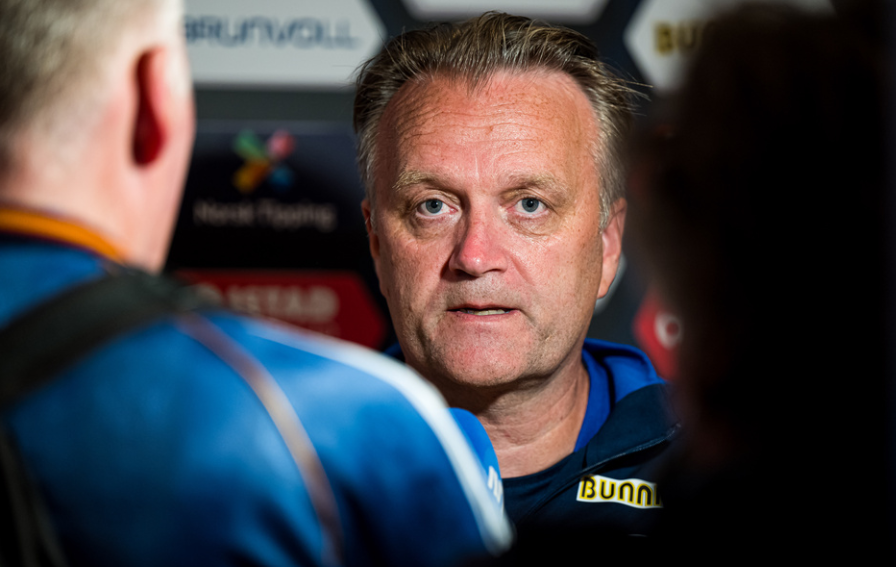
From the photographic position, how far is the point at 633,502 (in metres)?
1.14

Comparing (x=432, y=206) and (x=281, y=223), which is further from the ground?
(x=432, y=206)

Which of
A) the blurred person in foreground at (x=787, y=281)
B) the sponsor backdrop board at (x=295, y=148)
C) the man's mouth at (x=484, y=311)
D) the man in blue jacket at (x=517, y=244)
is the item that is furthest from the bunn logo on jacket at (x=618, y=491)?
the sponsor backdrop board at (x=295, y=148)

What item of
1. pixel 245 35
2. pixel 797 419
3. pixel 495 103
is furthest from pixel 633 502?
pixel 245 35

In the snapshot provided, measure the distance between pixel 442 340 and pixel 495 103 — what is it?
0.34m

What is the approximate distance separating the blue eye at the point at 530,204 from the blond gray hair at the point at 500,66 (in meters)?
0.13

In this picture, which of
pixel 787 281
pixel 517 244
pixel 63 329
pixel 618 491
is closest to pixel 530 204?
pixel 517 244

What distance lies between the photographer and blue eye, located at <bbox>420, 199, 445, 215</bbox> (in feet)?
3.70

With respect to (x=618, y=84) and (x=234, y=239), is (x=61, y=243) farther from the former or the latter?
(x=234, y=239)

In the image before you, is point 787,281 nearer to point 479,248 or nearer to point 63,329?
point 63,329

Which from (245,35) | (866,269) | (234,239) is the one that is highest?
(245,35)

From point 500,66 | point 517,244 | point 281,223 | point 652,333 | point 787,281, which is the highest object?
point 500,66

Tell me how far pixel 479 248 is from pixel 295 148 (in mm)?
941

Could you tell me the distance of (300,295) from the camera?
1.88m

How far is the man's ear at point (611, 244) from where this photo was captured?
4.11ft
